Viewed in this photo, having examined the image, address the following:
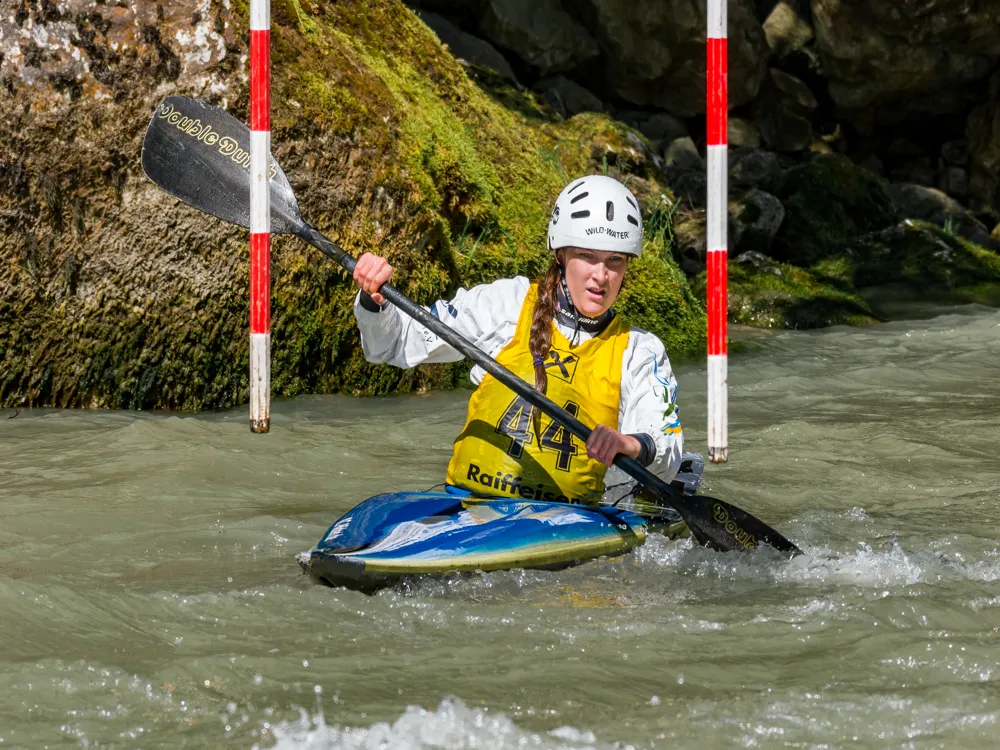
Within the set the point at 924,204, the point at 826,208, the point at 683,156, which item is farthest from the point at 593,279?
the point at 924,204

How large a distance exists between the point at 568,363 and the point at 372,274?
688 millimetres

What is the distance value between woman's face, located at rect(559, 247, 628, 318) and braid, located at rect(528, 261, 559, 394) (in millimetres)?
73

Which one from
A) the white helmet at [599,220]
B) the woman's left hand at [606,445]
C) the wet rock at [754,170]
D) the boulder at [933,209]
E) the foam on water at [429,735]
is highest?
the wet rock at [754,170]

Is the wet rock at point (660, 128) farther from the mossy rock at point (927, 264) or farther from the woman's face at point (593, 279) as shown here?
the woman's face at point (593, 279)

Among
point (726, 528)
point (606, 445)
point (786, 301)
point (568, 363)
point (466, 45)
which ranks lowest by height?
point (726, 528)

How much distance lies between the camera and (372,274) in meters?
4.00

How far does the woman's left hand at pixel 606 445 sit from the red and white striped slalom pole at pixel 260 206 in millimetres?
1362

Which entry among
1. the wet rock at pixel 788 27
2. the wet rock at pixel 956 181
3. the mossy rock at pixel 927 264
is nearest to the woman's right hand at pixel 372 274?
the mossy rock at pixel 927 264

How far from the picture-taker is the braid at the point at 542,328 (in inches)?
163

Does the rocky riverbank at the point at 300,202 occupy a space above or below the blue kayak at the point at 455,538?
above

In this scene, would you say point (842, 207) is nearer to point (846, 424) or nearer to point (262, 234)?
point (846, 424)

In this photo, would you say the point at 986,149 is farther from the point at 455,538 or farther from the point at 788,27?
the point at 455,538

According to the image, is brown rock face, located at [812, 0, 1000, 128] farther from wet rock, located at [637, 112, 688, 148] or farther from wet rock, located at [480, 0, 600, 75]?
wet rock, located at [480, 0, 600, 75]

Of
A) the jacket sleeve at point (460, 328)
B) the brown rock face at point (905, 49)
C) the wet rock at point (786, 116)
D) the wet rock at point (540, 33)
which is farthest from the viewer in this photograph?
the wet rock at point (786, 116)
